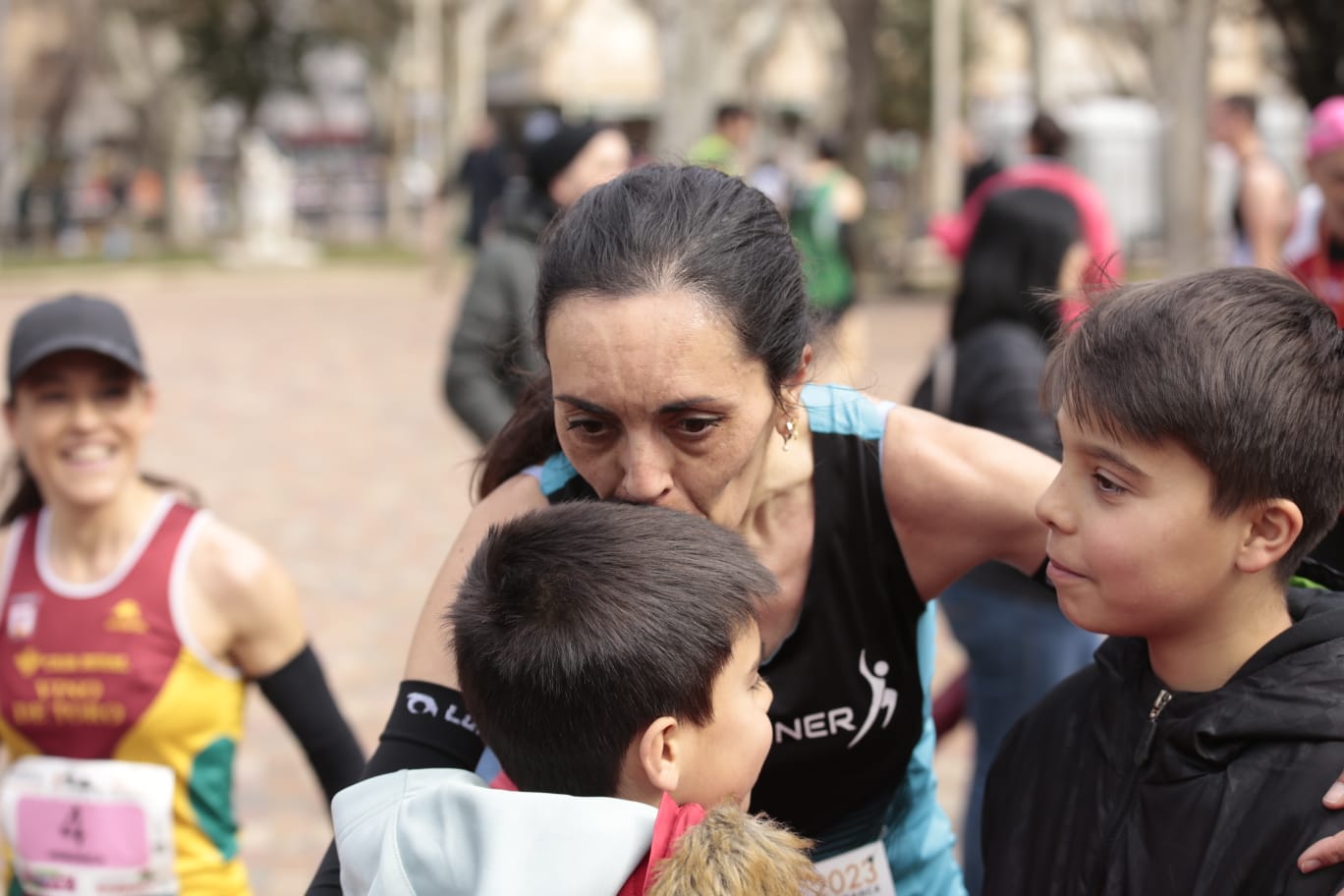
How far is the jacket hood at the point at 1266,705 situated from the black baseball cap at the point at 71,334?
6.56 ft

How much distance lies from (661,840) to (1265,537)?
828 millimetres

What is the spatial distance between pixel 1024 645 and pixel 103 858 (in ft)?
7.43

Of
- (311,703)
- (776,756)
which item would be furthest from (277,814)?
(776,756)

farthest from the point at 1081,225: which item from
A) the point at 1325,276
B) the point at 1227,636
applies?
the point at 1227,636

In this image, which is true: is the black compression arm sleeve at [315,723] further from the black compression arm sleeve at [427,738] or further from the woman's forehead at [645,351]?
the woman's forehead at [645,351]

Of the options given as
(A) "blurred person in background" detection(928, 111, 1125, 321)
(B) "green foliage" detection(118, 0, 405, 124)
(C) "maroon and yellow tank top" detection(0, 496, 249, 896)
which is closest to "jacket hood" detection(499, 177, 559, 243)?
(A) "blurred person in background" detection(928, 111, 1125, 321)

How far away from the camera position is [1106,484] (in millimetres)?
2100

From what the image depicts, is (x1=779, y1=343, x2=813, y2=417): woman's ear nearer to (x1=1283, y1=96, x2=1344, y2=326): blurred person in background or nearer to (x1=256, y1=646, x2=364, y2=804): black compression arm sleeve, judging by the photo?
(x1=256, y1=646, x2=364, y2=804): black compression arm sleeve

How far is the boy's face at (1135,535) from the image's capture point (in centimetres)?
205

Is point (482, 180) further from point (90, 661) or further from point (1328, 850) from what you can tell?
point (1328, 850)

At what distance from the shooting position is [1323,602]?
2.15m

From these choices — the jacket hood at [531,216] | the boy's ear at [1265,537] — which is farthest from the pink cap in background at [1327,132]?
the boy's ear at [1265,537]

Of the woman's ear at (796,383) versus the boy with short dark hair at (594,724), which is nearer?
the boy with short dark hair at (594,724)

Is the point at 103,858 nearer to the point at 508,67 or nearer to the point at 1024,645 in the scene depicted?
the point at 1024,645
